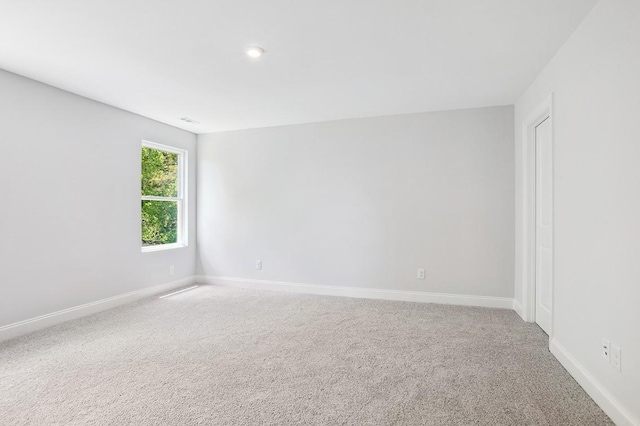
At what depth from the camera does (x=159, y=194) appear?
4820mm

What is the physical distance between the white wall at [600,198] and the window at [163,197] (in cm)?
457

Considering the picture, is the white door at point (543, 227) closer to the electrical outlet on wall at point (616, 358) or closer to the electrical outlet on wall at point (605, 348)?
the electrical outlet on wall at point (605, 348)

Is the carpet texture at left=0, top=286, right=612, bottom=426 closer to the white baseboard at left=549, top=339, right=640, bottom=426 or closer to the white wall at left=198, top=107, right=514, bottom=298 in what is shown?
A: the white baseboard at left=549, top=339, right=640, bottom=426

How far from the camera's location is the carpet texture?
1903mm

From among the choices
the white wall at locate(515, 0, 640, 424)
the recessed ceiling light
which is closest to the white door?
the white wall at locate(515, 0, 640, 424)

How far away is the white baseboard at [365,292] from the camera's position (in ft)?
13.2

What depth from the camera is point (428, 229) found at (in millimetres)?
4238

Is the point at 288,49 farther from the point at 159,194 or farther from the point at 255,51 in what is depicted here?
the point at 159,194

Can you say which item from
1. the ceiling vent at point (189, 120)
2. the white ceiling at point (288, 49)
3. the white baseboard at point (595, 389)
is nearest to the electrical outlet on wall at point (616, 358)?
the white baseboard at point (595, 389)

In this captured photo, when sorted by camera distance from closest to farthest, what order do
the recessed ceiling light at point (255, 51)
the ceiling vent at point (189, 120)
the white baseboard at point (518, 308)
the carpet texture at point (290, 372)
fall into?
the carpet texture at point (290, 372) → the recessed ceiling light at point (255, 51) → the white baseboard at point (518, 308) → the ceiling vent at point (189, 120)

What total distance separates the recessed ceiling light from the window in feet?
8.49

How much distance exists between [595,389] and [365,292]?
2.68m

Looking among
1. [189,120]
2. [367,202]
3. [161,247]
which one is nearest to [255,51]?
[189,120]

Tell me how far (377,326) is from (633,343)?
2.01 m
